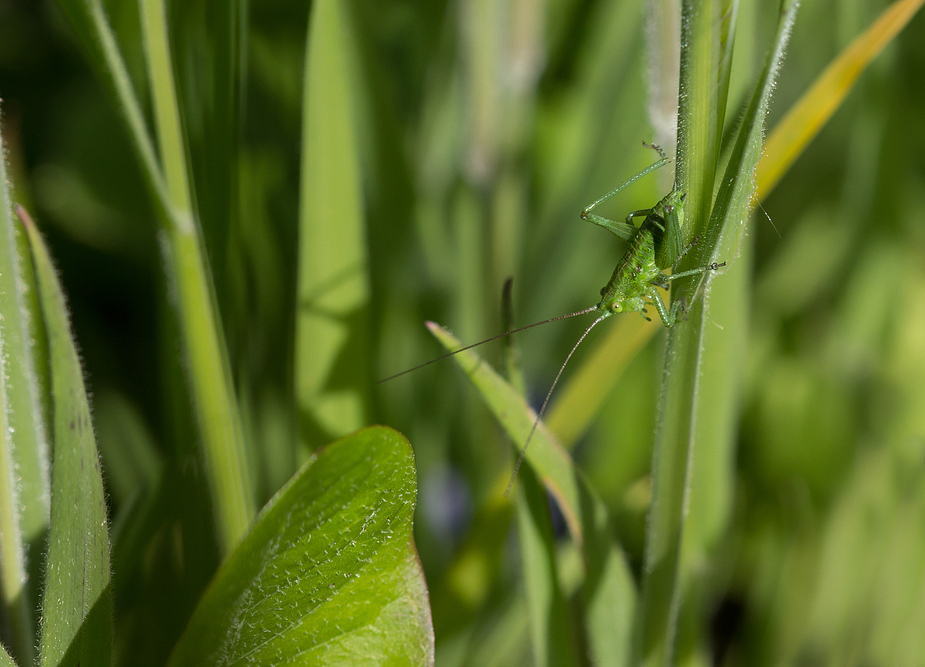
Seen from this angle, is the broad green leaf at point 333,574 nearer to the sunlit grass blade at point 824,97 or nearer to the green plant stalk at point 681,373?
the green plant stalk at point 681,373

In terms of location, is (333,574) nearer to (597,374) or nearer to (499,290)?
(597,374)

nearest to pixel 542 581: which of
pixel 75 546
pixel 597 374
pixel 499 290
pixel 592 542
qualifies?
pixel 592 542

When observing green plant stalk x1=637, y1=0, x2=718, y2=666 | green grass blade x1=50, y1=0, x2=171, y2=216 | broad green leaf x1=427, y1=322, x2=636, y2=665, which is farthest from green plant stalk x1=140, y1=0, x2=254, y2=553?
green plant stalk x1=637, y1=0, x2=718, y2=666

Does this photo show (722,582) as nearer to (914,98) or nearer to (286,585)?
(286,585)

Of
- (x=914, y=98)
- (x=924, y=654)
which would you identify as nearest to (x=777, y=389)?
(x=924, y=654)

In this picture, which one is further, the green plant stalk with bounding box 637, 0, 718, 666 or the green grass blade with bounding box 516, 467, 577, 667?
the green grass blade with bounding box 516, 467, 577, 667

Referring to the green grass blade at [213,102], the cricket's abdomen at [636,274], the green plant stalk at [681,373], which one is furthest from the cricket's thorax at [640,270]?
the green grass blade at [213,102]

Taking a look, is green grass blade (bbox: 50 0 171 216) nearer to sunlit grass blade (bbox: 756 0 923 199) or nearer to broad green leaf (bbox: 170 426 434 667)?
broad green leaf (bbox: 170 426 434 667)
